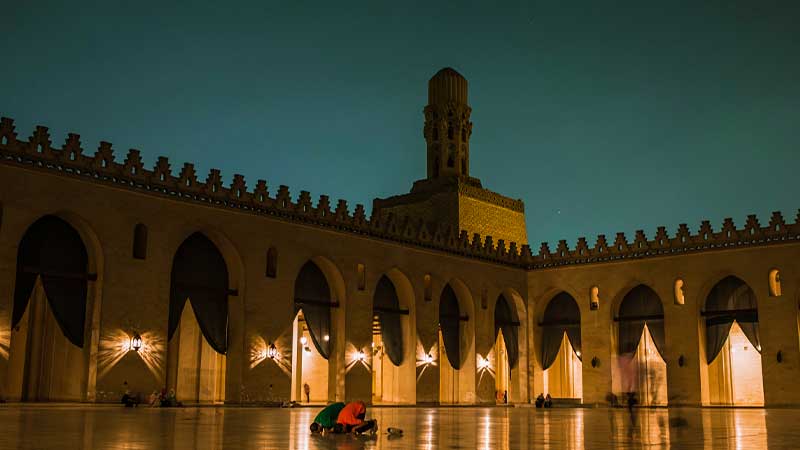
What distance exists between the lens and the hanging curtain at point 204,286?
92.8 feet

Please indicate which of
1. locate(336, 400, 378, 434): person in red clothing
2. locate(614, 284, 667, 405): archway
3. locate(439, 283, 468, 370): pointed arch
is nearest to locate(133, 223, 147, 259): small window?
locate(439, 283, 468, 370): pointed arch

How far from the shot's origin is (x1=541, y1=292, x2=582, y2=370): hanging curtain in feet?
133

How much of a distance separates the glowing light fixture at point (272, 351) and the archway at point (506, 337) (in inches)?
501

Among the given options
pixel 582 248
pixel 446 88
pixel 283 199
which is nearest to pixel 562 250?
pixel 582 248

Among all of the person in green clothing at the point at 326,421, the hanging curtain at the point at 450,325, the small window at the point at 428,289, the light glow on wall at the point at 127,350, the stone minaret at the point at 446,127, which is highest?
the stone minaret at the point at 446,127

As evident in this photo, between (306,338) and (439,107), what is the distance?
15.3 metres

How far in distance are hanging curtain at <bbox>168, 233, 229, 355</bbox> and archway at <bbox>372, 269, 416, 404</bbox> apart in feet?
24.5

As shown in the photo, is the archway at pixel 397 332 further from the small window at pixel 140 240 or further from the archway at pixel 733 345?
the archway at pixel 733 345

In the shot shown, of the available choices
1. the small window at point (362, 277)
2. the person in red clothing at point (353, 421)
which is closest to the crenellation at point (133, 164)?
the small window at point (362, 277)

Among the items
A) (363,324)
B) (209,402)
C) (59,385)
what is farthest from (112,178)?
(363,324)

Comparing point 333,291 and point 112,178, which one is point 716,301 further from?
point 112,178

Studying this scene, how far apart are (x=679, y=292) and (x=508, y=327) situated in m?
7.91

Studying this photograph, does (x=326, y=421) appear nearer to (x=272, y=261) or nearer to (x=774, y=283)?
(x=272, y=261)

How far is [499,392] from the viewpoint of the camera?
4228cm
